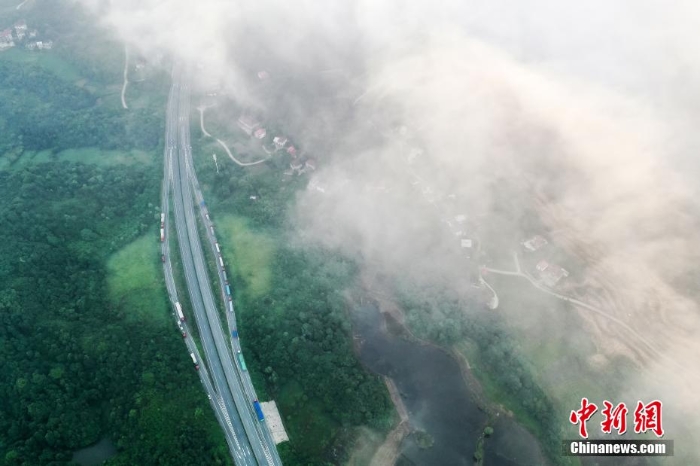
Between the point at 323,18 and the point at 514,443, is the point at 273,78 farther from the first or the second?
the point at 514,443

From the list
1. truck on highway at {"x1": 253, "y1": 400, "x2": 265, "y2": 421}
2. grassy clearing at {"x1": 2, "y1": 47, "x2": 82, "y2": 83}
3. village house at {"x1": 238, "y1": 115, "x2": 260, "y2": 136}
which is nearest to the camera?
truck on highway at {"x1": 253, "y1": 400, "x2": 265, "y2": 421}

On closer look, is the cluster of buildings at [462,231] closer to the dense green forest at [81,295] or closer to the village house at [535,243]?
the village house at [535,243]

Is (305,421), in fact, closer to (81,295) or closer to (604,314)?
(81,295)

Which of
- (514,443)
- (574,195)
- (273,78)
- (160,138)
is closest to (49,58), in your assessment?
(160,138)

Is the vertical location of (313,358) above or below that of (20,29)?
below

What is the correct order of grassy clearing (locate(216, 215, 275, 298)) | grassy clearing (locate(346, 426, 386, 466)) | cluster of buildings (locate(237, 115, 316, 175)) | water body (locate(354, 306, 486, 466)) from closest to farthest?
1. grassy clearing (locate(346, 426, 386, 466))
2. water body (locate(354, 306, 486, 466))
3. grassy clearing (locate(216, 215, 275, 298))
4. cluster of buildings (locate(237, 115, 316, 175))

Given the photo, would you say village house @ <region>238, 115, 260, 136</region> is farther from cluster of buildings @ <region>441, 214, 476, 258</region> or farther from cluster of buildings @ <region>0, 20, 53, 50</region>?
cluster of buildings @ <region>0, 20, 53, 50</region>

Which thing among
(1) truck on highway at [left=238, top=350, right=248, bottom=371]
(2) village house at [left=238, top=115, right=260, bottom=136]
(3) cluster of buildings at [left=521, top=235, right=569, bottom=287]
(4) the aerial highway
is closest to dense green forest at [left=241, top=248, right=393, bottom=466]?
(1) truck on highway at [left=238, top=350, right=248, bottom=371]

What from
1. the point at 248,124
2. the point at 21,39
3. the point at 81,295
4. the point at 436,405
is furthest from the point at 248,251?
the point at 21,39
